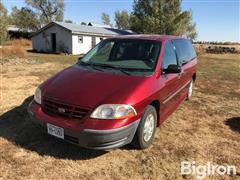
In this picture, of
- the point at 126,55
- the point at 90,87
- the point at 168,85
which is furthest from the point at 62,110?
the point at 168,85

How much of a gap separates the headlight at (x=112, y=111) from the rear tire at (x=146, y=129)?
435 millimetres

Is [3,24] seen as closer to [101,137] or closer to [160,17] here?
[160,17]

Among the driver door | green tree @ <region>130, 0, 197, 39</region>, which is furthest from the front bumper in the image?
green tree @ <region>130, 0, 197, 39</region>

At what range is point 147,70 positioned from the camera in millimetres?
4297

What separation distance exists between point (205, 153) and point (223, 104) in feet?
11.3

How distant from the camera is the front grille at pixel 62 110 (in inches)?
137

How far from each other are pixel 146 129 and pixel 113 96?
89 centimetres

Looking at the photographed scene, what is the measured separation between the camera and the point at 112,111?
3.43 metres

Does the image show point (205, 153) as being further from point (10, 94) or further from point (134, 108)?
point (10, 94)

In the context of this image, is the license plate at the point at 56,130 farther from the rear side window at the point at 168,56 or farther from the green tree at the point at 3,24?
the green tree at the point at 3,24

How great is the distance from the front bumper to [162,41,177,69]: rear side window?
1556 millimetres

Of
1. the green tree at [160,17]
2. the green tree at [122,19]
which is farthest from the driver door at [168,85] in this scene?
the green tree at [122,19]

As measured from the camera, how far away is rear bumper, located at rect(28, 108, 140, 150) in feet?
10.9

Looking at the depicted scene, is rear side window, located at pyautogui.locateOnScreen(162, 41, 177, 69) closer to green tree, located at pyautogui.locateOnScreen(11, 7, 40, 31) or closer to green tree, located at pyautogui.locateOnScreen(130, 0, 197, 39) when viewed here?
green tree, located at pyautogui.locateOnScreen(130, 0, 197, 39)
